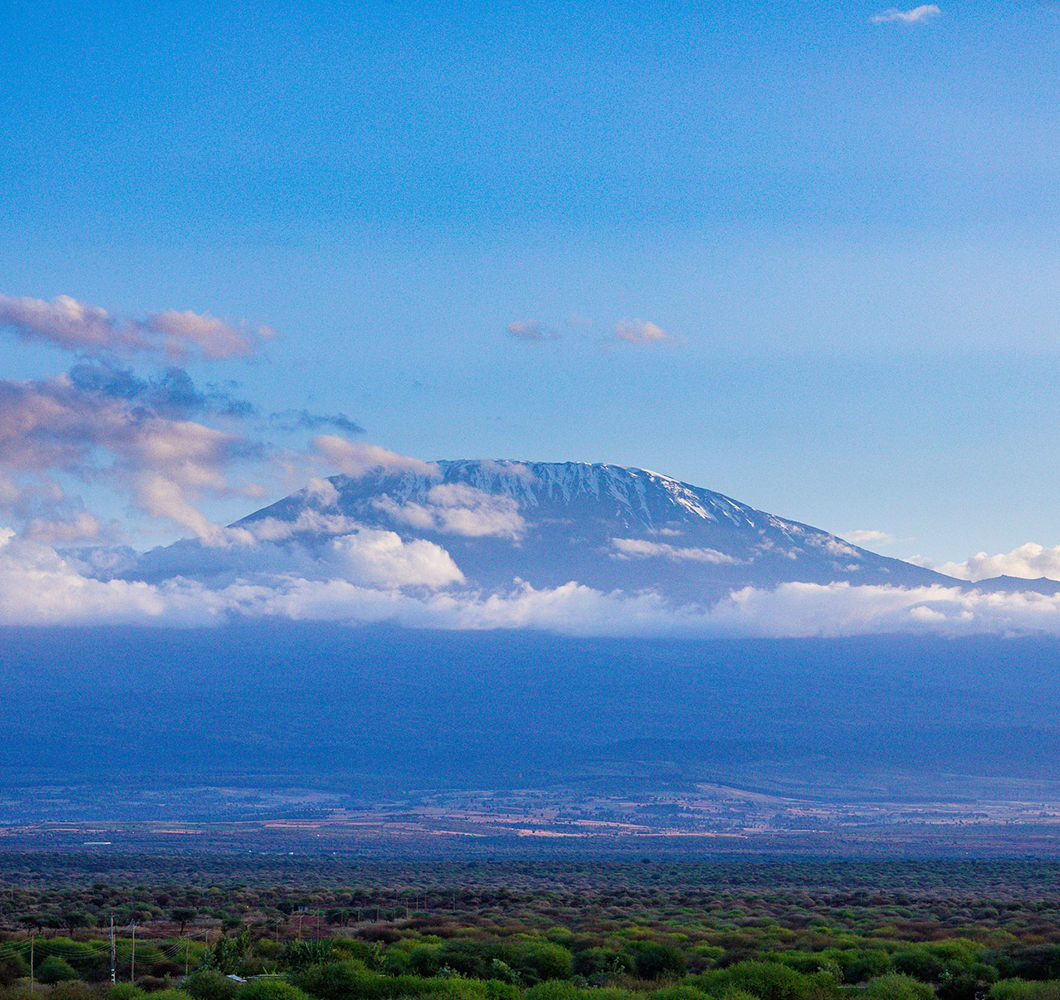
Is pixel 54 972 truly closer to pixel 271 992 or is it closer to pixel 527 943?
pixel 271 992

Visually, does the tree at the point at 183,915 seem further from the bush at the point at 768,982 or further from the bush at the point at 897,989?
the bush at the point at 897,989

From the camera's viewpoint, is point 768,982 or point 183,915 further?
point 183,915

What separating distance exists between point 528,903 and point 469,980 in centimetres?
1883

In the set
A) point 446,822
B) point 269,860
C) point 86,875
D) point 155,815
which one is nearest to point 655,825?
point 446,822

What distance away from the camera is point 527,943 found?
2827 cm

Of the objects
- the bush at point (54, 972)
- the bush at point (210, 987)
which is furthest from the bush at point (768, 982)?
the bush at point (54, 972)

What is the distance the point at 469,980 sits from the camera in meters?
24.1

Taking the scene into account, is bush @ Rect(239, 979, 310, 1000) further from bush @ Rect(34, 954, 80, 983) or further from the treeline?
bush @ Rect(34, 954, 80, 983)

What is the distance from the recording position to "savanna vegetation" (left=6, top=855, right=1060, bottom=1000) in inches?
933

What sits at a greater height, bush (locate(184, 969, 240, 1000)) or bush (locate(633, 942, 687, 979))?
bush (locate(184, 969, 240, 1000))

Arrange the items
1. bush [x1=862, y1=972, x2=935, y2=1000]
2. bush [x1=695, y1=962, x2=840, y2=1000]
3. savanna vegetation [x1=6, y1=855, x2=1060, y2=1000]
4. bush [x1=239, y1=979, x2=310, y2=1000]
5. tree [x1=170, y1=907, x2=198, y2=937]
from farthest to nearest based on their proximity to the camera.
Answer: tree [x1=170, y1=907, x2=198, y2=937], savanna vegetation [x1=6, y1=855, x2=1060, y2=1000], bush [x1=695, y1=962, x2=840, y2=1000], bush [x1=862, y1=972, x2=935, y2=1000], bush [x1=239, y1=979, x2=310, y2=1000]

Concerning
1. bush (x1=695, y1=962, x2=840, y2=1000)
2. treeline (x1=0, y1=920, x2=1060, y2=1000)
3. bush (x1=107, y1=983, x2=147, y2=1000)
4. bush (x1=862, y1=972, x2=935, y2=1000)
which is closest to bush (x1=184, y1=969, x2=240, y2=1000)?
treeline (x1=0, y1=920, x2=1060, y2=1000)

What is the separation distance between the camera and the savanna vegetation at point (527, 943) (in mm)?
23703

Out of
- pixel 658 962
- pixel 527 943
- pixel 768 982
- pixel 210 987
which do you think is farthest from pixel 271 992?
pixel 768 982
